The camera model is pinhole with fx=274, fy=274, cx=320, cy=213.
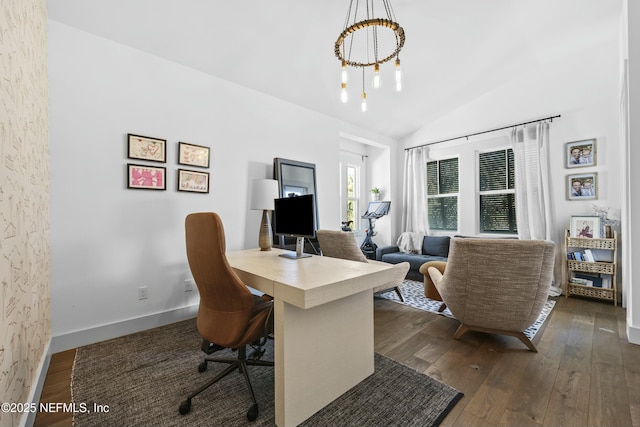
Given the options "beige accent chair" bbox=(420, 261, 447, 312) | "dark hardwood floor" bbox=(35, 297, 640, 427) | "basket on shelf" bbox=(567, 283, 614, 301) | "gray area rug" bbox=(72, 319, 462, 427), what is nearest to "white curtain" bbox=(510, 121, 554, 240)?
"basket on shelf" bbox=(567, 283, 614, 301)

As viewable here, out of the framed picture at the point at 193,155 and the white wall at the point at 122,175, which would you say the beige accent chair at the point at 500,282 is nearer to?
the white wall at the point at 122,175

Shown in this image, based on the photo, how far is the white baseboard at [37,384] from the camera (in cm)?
133

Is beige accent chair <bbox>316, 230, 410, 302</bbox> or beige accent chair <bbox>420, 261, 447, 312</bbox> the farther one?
beige accent chair <bbox>420, 261, 447, 312</bbox>

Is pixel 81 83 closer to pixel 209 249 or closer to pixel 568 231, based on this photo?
pixel 209 249

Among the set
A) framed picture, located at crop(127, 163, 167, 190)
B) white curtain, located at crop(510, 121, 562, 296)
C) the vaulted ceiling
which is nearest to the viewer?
the vaulted ceiling

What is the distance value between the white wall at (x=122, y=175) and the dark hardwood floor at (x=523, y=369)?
1.84 feet

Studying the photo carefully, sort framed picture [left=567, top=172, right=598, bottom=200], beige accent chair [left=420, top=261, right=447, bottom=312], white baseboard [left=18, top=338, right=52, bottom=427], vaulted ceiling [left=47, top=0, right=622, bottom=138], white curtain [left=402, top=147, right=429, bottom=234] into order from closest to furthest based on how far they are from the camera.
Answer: white baseboard [left=18, top=338, right=52, bottom=427] → vaulted ceiling [left=47, top=0, right=622, bottom=138] → beige accent chair [left=420, top=261, right=447, bottom=312] → framed picture [left=567, top=172, right=598, bottom=200] → white curtain [left=402, top=147, right=429, bottom=234]

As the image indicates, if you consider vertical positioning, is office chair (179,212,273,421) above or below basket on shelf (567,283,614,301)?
above

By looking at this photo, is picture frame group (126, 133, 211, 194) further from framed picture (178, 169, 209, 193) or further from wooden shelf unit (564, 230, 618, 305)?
wooden shelf unit (564, 230, 618, 305)

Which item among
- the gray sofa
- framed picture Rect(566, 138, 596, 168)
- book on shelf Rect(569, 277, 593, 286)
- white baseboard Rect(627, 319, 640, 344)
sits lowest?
white baseboard Rect(627, 319, 640, 344)

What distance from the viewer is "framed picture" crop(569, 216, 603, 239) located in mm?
3471

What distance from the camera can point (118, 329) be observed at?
8.09 feet

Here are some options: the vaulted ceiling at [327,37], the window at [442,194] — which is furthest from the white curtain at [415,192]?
the vaulted ceiling at [327,37]

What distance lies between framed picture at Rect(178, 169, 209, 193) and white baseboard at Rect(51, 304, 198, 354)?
1.25 m
